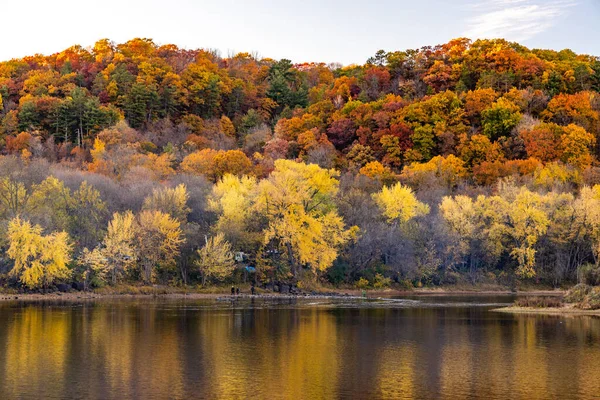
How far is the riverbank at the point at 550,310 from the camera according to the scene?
56819 millimetres

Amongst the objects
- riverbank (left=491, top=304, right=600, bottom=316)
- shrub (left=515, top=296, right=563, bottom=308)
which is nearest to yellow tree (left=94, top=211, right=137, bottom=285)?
riverbank (left=491, top=304, right=600, bottom=316)

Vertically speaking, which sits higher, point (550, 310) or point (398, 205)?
point (398, 205)

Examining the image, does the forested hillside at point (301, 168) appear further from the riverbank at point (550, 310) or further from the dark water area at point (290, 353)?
the dark water area at point (290, 353)

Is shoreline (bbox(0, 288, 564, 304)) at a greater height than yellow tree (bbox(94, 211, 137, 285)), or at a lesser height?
lesser

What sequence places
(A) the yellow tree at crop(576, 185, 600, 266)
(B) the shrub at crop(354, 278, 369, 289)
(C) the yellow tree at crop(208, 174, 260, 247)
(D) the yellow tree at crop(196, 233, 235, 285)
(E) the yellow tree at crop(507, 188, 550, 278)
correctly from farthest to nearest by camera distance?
(E) the yellow tree at crop(507, 188, 550, 278) < (A) the yellow tree at crop(576, 185, 600, 266) < (B) the shrub at crop(354, 278, 369, 289) < (C) the yellow tree at crop(208, 174, 260, 247) < (D) the yellow tree at crop(196, 233, 235, 285)

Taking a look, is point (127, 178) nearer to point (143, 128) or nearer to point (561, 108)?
point (143, 128)

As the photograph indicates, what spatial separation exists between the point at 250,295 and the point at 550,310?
1056 inches

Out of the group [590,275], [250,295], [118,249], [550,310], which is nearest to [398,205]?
[250,295]

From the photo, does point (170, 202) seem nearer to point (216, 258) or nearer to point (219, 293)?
point (216, 258)

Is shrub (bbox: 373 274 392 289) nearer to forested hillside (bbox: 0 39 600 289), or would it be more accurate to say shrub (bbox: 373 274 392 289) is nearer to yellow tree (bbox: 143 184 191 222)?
forested hillside (bbox: 0 39 600 289)

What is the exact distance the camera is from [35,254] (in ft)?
214

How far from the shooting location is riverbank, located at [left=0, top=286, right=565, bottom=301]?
66.8 m

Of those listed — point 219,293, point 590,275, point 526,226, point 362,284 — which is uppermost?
point 526,226

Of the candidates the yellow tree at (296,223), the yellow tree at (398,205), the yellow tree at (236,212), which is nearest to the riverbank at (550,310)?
the yellow tree at (296,223)
